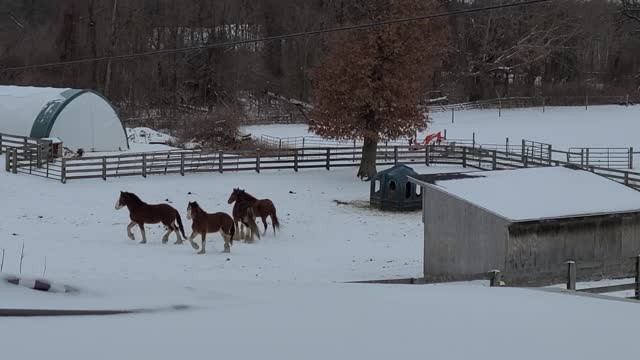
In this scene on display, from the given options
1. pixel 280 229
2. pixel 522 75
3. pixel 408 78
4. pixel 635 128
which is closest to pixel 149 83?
pixel 522 75

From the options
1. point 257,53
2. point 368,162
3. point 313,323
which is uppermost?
point 257,53

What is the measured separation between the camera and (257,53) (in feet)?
257

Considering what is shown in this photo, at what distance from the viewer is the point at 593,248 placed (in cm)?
→ 1731

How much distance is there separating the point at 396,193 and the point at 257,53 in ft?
173

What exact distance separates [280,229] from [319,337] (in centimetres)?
1762

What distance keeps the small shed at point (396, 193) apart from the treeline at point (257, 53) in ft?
130

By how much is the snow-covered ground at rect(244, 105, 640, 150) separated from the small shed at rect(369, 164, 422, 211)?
19.9 metres

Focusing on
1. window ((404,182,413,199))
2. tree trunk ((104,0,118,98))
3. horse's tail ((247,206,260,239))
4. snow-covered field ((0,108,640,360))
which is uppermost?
tree trunk ((104,0,118,98))

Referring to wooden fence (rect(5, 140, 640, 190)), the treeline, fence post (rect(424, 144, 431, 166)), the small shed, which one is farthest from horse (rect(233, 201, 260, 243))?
the treeline

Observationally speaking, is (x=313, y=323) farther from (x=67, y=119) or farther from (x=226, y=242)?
(x=67, y=119)

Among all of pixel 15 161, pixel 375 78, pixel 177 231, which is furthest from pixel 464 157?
pixel 177 231

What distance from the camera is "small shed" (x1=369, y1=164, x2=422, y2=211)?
2725cm

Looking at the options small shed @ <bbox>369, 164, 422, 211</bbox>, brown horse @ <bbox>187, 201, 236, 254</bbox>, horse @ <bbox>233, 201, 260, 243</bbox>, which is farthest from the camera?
small shed @ <bbox>369, 164, 422, 211</bbox>

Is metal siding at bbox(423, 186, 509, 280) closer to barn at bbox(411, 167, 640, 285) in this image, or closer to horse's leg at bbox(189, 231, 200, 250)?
barn at bbox(411, 167, 640, 285)
